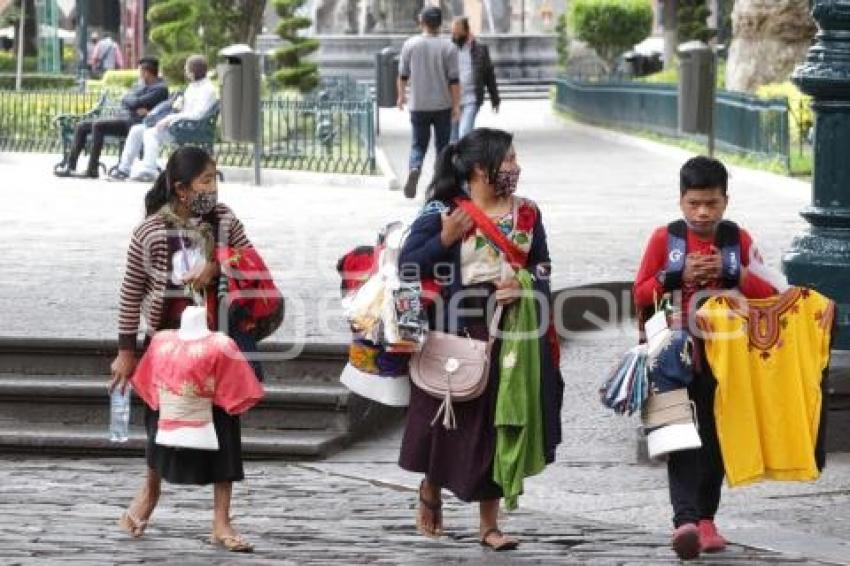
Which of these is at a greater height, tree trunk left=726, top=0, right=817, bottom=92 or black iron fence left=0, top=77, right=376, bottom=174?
tree trunk left=726, top=0, right=817, bottom=92

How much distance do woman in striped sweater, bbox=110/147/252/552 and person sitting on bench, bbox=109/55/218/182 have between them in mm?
16353

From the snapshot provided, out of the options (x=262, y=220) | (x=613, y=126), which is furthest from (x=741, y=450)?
(x=613, y=126)

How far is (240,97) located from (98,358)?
519 inches

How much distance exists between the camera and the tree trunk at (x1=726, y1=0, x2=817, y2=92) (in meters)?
31.5

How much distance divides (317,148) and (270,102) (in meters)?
0.67

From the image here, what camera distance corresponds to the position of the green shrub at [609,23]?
162 feet

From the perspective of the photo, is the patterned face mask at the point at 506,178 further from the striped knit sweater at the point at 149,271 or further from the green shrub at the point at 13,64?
the green shrub at the point at 13,64

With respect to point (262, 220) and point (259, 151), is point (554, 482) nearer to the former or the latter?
point (262, 220)

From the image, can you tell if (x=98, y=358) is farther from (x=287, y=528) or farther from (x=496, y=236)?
(x=496, y=236)

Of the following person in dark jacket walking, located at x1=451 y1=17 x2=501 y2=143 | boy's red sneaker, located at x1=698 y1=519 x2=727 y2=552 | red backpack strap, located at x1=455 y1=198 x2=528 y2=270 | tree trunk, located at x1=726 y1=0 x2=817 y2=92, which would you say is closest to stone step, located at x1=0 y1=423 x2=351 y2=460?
red backpack strap, located at x1=455 y1=198 x2=528 y2=270

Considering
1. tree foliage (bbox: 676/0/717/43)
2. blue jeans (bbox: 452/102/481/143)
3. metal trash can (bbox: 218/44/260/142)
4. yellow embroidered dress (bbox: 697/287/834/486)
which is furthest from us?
tree foliage (bbox: 676/0/717/43)

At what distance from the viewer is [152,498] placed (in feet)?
29.7

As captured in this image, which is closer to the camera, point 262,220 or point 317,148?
point 262,220

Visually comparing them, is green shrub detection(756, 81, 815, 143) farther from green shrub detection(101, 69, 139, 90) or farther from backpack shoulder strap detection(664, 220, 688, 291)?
backpack shoulder strap detection(664, 220, 688, 291)
